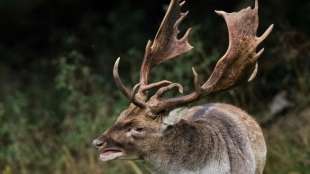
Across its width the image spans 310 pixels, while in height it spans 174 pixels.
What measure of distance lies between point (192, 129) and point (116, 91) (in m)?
4.41

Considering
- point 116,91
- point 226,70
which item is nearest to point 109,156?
point 226,70

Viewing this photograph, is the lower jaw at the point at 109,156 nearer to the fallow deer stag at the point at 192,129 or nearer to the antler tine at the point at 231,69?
the fallow deer stag at the point at 192,129

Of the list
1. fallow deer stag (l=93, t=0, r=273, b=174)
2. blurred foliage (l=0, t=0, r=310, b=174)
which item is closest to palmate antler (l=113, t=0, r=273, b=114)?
fallow deer stag (l=93, t=0, r=273, b=174)

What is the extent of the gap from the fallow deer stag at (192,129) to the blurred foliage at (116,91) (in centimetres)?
148

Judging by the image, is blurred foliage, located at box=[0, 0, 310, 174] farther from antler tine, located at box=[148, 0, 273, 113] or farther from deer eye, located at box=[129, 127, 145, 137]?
deer eye, located at box=[129, 127, 145, 137]

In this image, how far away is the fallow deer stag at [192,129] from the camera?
6793 mm

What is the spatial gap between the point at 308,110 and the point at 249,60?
3463 mm

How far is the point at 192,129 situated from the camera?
7020mm

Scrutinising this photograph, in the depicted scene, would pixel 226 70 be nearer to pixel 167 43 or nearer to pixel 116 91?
pixel 167 43

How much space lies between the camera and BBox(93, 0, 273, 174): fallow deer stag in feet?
22.3

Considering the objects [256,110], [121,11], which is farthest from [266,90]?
[121,11]

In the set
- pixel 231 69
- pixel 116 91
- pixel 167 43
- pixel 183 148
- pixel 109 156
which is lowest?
pixel 116 91

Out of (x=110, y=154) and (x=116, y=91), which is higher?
(x=110, y=154)

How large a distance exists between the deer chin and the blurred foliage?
1.76 m
